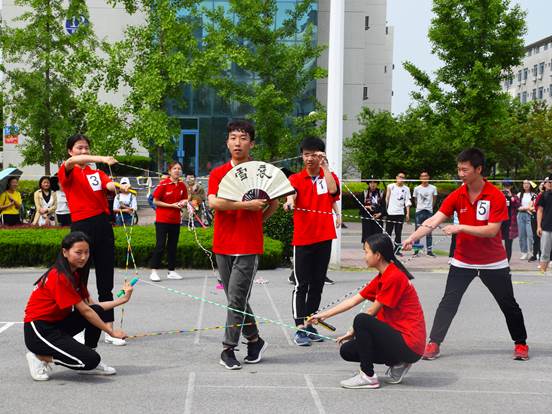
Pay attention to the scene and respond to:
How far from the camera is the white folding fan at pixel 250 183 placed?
639cm

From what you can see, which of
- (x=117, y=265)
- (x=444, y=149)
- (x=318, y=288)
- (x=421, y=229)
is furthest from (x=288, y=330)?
(x=444, y=149)

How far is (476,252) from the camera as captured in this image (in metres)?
7.00

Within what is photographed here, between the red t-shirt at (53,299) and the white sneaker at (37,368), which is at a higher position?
the red t-shirt at (53,299)

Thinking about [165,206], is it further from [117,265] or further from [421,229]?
[421,229]

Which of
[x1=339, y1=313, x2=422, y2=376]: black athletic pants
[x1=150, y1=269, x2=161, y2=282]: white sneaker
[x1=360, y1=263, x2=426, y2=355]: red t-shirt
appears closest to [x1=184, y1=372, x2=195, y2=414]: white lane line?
[x1=339, y1=313, x2=422, y2=376]: black athletic pants

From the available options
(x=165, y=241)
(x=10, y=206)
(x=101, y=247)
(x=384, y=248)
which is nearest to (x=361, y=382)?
(x=384, y=248)

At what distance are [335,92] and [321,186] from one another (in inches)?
273

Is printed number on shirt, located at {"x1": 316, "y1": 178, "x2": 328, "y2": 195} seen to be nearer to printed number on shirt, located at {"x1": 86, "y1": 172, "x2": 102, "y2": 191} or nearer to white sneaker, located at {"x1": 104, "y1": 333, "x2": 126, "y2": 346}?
printed number on shirt, located at {"x1": 86, "y1": 172, "x2": 102, "y2": 191}

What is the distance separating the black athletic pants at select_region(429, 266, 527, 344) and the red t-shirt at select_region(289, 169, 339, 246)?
4.18 feet

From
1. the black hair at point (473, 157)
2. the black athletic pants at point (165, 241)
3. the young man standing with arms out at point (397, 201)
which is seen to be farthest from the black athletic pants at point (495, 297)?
the young man standing with arms out at point (397, 201)

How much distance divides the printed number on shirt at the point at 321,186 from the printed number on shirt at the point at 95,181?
7.04 feet

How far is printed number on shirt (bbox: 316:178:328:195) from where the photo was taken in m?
7.82

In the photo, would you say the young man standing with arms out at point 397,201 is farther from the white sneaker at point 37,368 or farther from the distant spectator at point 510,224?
the white sneaker at point 37,368

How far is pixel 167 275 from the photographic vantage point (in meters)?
12.7
